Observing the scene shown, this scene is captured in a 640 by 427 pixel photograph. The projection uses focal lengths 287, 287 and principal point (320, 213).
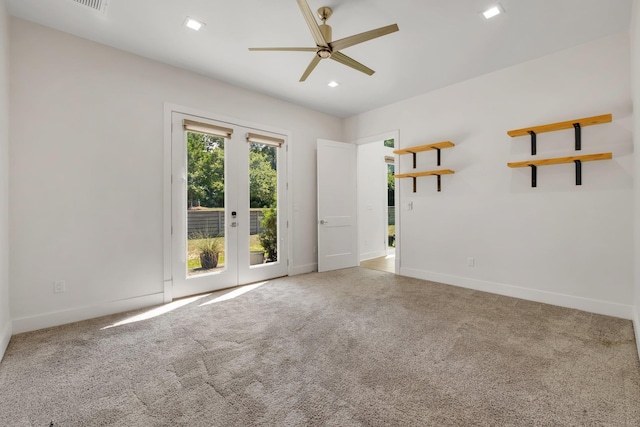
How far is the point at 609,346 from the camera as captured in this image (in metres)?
2.22

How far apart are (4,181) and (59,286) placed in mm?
1038

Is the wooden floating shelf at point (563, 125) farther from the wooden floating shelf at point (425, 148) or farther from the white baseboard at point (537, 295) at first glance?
the white baseboard at point (537, 295)

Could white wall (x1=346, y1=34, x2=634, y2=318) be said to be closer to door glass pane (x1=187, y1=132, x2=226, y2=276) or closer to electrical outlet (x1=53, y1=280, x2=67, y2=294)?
door glass pane (x1=187, y1=132, x2=226, y2=276)

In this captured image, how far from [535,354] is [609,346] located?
2.18 ft

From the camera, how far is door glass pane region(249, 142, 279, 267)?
421 centimetres

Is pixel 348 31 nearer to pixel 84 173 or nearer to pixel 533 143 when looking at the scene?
pixel 533 143

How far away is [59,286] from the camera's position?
274 centimetres

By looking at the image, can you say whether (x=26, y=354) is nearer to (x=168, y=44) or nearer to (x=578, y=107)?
(x=168, y=44)

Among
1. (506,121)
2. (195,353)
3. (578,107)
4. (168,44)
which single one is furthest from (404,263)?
(168,44)

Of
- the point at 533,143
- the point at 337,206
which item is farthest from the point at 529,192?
the point at 337,206

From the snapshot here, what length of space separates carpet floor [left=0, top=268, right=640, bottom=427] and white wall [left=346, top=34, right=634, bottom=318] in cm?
48

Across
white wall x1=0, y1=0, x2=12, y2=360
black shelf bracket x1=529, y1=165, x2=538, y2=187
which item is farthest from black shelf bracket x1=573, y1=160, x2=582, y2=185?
white wall x1=0, y1=0, x2=12, y2=360

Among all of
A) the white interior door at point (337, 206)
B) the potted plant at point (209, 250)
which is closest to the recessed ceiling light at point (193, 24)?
the potted plant at point (209, 250)

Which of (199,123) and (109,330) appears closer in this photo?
(109,330)
